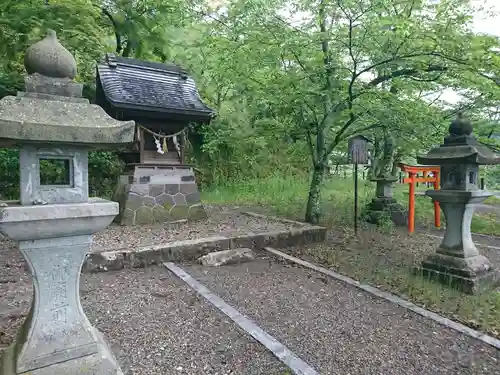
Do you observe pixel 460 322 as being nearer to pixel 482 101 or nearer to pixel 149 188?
pixel 482 101

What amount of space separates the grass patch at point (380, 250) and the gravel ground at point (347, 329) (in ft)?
1.82

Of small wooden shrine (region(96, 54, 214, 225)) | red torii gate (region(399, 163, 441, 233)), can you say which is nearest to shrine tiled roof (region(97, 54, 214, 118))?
small wooden shrine (region(96, 54, 214, 225))

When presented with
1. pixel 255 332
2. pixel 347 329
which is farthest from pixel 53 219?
pixel 347 329

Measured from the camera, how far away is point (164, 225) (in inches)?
293

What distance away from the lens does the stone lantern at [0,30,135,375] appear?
85.3 inches

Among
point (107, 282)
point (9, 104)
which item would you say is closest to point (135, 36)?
point (107, 282)

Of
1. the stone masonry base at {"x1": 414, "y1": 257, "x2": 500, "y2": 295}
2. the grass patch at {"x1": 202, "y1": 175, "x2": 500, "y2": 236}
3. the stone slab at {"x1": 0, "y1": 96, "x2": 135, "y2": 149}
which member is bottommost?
the stone masonry base at {"x1": 414, "y1": 257, "x2": 500, "y2": 295}

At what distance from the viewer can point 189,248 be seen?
544 cm

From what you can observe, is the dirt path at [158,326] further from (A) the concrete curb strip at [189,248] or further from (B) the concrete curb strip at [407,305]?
(B) the concrete curb strip at [407,305]

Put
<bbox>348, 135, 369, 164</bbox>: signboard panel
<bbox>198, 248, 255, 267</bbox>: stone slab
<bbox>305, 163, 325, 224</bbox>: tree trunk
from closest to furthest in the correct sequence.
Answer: <bbox>198, 248, 255, 267</bbox>: stone slab < <bbox>348, 135, 369, 164</bbox>: signboard panel < <bbox>305, 163, 325, 224</bbox>: tree trunk

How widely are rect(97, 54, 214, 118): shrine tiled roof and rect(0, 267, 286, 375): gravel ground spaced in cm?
407

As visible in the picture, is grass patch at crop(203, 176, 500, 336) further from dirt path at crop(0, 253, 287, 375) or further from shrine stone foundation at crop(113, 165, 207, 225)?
shrine stone foundation at crop(113, 165, 207, 225)

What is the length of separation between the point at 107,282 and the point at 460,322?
4.14 meters

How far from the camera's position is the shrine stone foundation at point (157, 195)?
24.8ft
